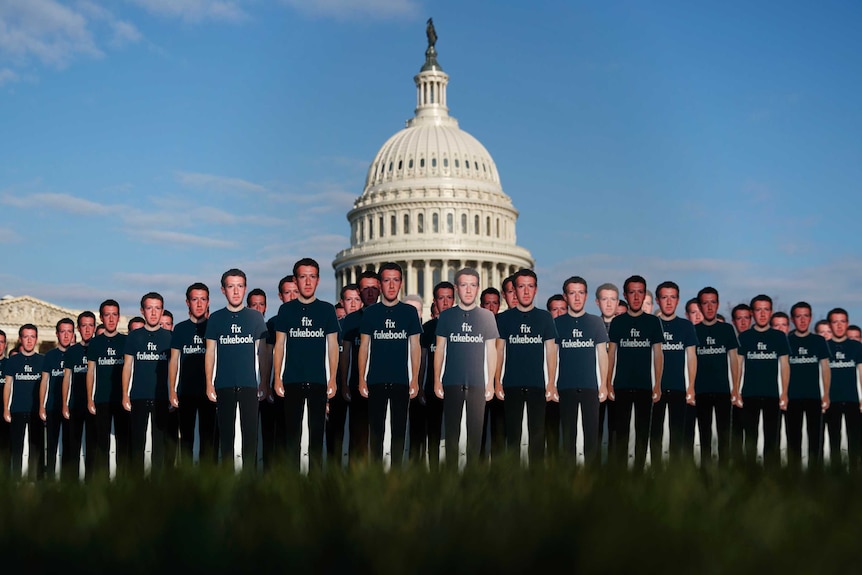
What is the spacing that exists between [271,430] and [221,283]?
1.63 m

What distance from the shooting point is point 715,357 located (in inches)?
487

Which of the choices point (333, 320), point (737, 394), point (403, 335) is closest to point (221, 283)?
point (333, 320)

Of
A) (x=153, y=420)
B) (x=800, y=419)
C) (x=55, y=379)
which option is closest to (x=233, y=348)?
(x=153, y=420)

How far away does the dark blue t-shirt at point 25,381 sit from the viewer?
1442cm

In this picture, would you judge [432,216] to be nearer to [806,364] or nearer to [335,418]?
[806,364]

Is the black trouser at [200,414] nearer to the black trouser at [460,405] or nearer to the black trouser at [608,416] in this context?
the black trouser at [460,405]

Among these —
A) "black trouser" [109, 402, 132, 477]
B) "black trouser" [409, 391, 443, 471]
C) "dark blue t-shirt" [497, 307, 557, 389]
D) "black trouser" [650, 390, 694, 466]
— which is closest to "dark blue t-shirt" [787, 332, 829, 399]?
"black trouser" [650, 390, 694, 466]

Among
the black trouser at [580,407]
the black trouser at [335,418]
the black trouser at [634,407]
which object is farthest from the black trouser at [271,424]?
the black trouser at [634,407]

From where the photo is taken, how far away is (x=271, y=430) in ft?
34.7

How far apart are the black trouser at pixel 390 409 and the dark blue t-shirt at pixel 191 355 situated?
1913 mm

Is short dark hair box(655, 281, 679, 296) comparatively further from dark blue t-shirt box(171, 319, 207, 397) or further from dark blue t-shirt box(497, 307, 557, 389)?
dark blue t-shirt box(171, 319, 207, 397)

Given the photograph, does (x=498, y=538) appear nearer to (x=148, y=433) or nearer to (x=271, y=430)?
(x=271, y=430)

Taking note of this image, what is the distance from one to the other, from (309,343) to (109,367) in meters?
3.44

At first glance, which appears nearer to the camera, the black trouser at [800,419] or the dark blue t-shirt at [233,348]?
the dark blue t-shirt at [233,348]
